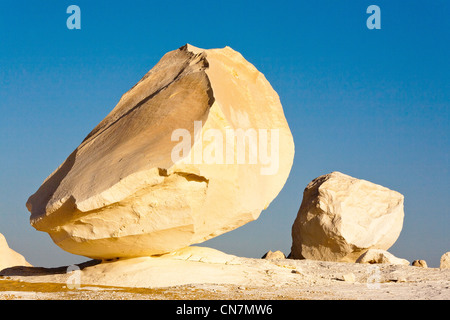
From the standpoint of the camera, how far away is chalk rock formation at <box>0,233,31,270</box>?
1719cm

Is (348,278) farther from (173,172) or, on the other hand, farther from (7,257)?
(7,257)

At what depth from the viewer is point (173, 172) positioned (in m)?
9.62

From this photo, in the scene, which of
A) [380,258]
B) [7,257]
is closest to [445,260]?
[380,258]

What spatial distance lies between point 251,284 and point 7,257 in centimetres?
998

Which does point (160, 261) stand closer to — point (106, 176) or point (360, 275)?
point (106, 176)

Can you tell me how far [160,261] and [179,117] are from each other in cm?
279

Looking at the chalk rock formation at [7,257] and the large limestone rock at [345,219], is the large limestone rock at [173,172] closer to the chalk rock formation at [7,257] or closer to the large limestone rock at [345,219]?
the large limestone rock at [345,219]

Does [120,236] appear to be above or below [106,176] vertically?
below

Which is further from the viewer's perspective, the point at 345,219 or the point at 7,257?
the point at 7,257

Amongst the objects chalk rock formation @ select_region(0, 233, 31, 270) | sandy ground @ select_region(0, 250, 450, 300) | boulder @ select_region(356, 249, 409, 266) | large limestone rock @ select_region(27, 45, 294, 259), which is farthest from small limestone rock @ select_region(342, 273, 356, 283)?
chalk rock formation @ select_region(0, 233, 31, 270)

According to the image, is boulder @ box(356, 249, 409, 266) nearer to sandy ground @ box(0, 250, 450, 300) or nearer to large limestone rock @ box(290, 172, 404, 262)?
sandy ground @ box(0, 250, 450, 300)

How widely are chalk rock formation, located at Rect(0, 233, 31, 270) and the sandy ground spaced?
4199mm

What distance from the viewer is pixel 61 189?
35.0 ft
